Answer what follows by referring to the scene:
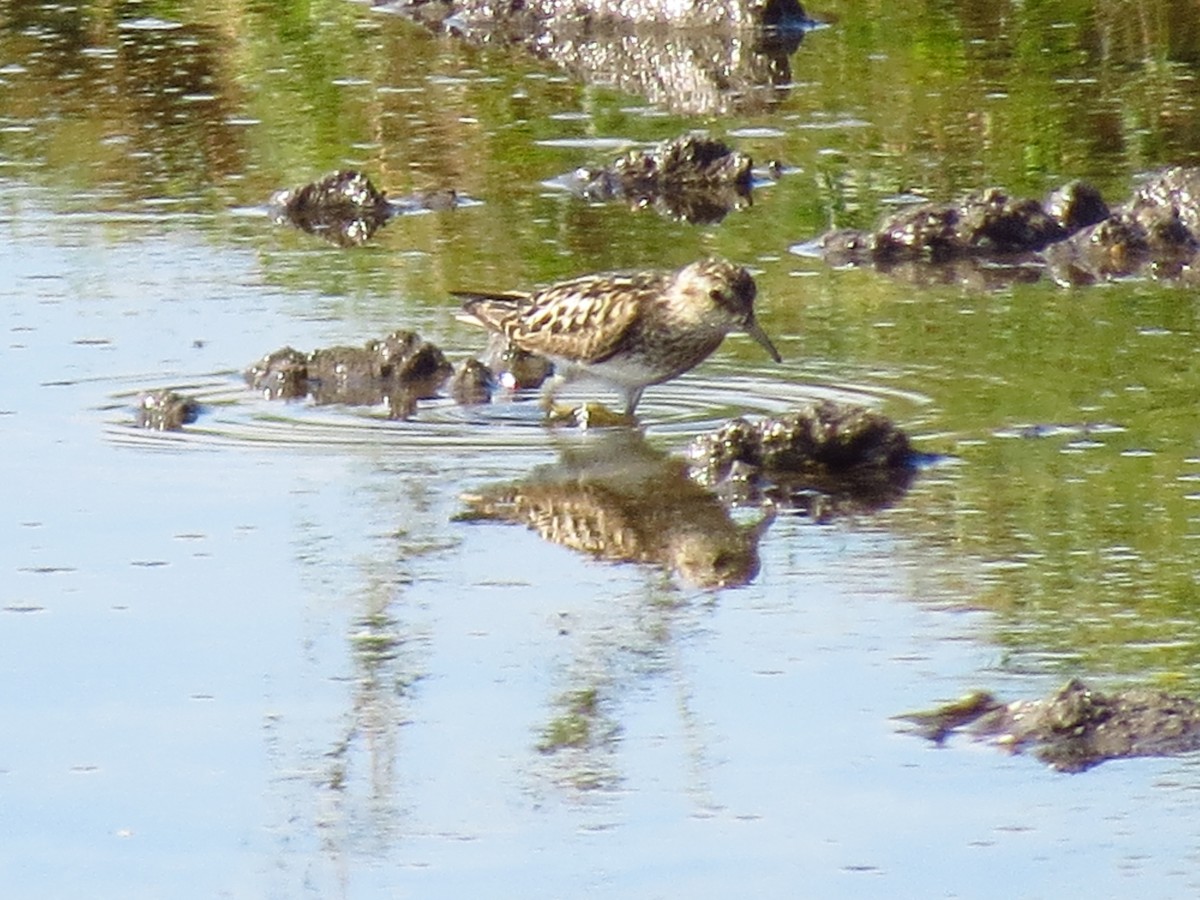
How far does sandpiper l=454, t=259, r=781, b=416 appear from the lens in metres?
9.80

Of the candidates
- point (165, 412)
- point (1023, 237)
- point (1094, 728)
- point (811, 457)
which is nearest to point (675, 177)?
point (1023, 237)

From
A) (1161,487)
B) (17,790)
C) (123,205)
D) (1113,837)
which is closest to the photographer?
(1113,837)

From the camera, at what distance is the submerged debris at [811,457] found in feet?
28.9

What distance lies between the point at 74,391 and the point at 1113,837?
193 inches

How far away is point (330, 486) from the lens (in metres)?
8.88

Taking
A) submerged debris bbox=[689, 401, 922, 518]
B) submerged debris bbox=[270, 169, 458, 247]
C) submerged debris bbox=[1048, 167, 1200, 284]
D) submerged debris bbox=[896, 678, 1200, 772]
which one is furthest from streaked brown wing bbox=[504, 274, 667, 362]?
submerged debris bbox=[896, 678, 1200, 772]

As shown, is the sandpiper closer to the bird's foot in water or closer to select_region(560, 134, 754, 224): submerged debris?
the bird's foot in water

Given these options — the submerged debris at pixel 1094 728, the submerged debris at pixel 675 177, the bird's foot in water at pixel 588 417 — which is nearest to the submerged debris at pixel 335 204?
the submerged debris at pixel 675 177

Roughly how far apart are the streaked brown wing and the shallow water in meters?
0.26

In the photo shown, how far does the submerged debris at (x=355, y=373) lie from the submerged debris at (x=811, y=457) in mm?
1345

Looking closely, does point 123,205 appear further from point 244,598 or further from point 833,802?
point 833,802

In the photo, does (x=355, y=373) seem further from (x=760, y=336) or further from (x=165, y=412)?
(x=760, y=336)

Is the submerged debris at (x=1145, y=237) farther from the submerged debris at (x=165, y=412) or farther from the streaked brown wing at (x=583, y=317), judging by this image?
the submerged debris at (x=165, y=412)

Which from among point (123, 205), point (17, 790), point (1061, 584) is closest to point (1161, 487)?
point (1061, 584)
